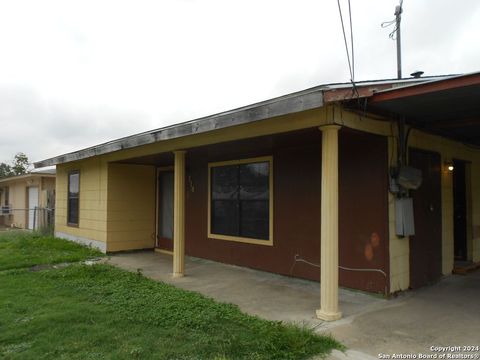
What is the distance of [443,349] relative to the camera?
341 centimetres

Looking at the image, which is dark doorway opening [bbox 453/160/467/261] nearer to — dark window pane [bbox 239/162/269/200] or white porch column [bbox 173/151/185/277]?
dark window pane [bbox 239/162/269/200]

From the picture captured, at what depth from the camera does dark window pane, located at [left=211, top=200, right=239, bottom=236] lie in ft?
24.2

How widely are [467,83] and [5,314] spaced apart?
5.08 meters

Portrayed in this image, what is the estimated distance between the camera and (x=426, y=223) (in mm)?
5773

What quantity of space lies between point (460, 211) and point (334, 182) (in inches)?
163

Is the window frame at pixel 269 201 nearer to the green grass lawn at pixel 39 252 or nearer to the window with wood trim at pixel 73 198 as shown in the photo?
the green grass lawn at pixel 39 252

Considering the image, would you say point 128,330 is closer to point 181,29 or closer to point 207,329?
point 207,329

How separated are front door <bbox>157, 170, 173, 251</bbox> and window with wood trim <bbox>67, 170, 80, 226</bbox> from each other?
2.53 metres

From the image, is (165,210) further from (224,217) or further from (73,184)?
(73,184)

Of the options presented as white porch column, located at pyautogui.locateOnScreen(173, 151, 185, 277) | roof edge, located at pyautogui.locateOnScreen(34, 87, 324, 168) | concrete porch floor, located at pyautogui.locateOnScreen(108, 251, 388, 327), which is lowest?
concrete porch floor, located at pyautogui.locateOnScreen(108, 251, 388, 327)

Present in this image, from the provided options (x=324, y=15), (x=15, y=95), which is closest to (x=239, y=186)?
(x=324, y=15)

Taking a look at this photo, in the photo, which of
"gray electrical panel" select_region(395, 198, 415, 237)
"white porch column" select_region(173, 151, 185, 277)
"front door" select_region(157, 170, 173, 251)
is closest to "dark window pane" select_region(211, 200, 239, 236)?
"white porch column" select_region(173, 151, 185, 277)

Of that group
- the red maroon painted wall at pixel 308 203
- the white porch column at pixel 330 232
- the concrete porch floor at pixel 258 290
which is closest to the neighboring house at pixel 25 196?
the concrete porch floor at pixel 258 290

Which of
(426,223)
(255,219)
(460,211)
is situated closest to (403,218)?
(426,223)
